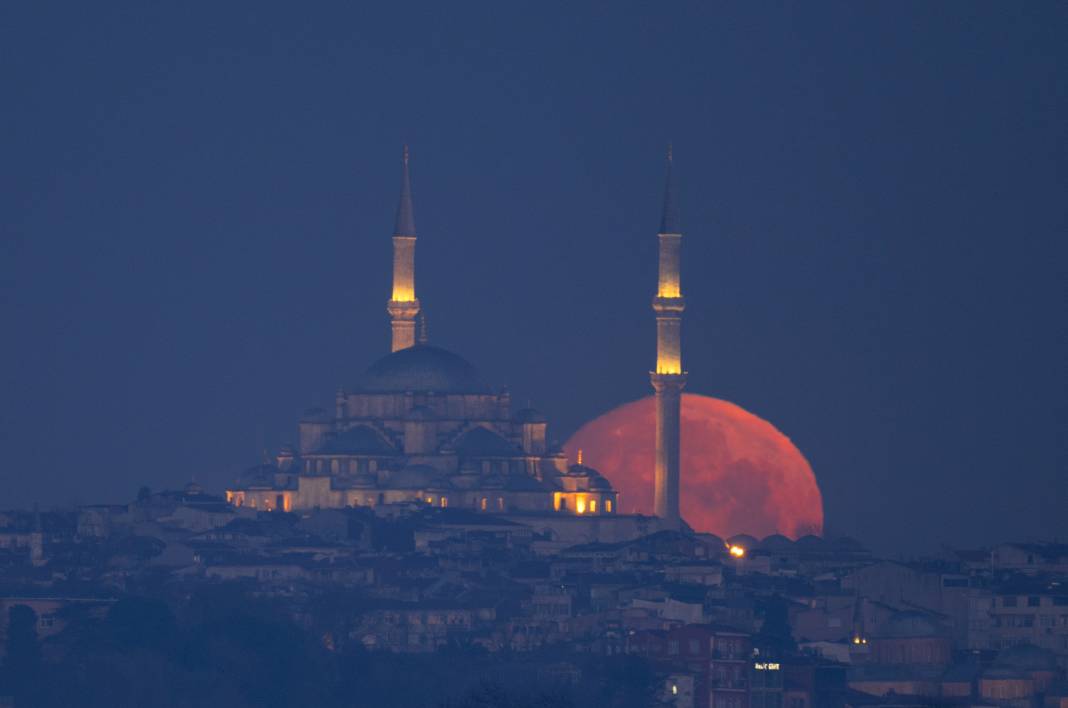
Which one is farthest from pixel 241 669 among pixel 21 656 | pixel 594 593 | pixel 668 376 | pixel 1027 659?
pixel 668 376

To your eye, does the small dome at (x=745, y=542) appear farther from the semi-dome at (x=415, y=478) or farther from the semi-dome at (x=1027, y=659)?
A: the semi-dome at (x=1027, y=659)

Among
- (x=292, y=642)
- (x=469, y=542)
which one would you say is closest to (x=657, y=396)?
(x=469, y=542)

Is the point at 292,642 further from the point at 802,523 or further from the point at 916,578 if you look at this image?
the point at 802,523

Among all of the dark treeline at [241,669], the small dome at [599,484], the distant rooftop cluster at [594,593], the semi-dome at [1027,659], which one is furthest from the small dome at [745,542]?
the semi-dome at [1027,659]

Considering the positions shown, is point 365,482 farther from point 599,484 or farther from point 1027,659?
point 1027,659

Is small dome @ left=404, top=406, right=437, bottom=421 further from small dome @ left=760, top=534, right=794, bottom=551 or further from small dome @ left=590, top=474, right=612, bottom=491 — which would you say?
small dome @ left=760, top=534, right=794, bottom=551
